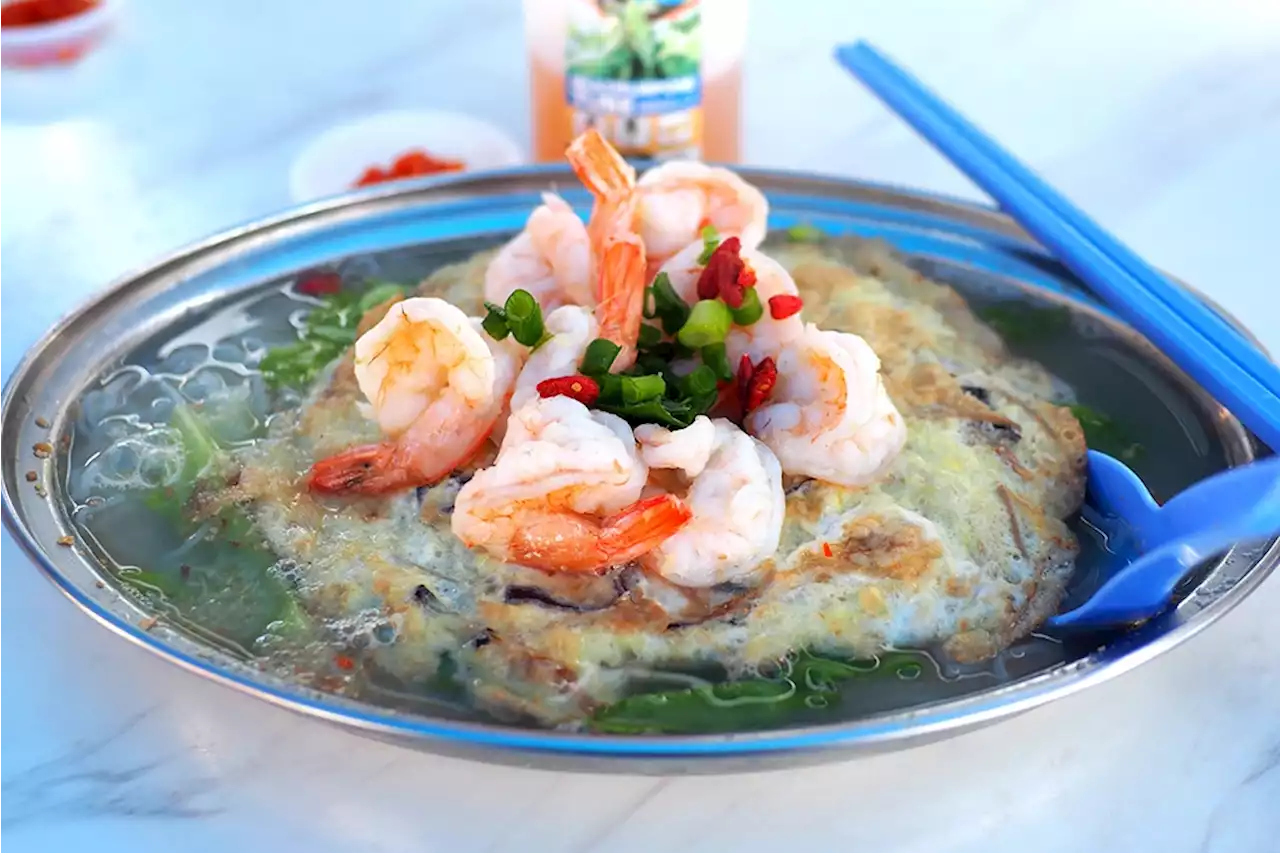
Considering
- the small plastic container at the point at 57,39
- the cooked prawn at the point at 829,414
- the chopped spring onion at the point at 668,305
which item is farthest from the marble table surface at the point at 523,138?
the chopped spring onion at the point at 668,305

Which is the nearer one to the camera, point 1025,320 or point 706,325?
point 706,325

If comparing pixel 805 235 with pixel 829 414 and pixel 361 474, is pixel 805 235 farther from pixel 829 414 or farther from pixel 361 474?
pixel 361 474

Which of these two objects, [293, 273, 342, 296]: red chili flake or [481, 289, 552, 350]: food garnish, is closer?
[481, 289, 552, 350]: food garnish

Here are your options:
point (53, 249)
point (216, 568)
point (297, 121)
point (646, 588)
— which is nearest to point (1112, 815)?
point (646, 588)

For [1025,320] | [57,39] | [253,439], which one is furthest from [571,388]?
[57,39]

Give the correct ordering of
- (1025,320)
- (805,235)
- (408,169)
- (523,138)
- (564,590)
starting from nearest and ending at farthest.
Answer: (564,590)
(1025,320)
(805,235)
(408,169)
(523,138)

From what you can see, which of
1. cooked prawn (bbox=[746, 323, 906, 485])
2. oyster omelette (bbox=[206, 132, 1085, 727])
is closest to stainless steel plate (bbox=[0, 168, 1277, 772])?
oyster omelette (bbox=[206, 132, 1085, 727])

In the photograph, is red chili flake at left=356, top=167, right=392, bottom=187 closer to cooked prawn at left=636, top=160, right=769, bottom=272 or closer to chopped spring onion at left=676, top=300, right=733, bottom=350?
cooked prawn at left=636, top=160, right=769, bottom=272

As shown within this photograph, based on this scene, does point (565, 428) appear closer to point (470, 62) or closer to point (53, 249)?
point (53, 249)
